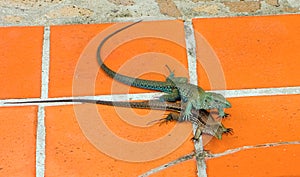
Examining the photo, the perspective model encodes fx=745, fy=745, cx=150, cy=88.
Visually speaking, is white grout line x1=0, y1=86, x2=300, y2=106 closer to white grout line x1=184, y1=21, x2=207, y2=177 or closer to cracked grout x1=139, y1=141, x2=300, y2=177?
white grout line x1=184, y1=21, x2=207, y2=177

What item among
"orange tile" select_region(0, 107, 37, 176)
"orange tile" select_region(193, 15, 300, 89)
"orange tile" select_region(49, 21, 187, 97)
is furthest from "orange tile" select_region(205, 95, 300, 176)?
"orange tile" select_region(0, 107, 37, 176)

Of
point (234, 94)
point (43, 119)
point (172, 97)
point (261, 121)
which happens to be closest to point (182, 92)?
point (172, 97)

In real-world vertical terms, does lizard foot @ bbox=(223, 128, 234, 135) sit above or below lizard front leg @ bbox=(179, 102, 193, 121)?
below

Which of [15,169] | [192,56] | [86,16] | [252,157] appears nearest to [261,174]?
[252,157]

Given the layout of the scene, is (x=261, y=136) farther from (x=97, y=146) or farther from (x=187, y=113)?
(x=97, y=146)

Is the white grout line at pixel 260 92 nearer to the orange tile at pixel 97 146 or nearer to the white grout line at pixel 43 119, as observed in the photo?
the orange tile at pixel 97 146

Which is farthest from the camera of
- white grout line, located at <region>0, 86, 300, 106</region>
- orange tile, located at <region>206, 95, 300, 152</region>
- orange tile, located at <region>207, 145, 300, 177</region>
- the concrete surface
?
the concrete surface
